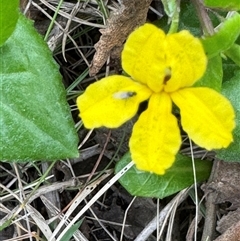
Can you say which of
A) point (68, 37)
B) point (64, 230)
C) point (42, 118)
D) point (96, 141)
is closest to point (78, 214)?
point (64, 230)

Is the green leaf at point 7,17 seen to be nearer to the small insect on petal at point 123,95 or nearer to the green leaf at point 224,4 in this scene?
the small insect on petal at point 123,95

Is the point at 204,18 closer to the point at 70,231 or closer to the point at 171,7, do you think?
the point at 171,7

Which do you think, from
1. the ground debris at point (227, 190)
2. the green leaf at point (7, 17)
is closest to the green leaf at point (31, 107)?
the green leaf at point (7, 17)

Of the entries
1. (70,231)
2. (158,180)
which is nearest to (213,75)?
(158,180)

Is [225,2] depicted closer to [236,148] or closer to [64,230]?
[236,148]

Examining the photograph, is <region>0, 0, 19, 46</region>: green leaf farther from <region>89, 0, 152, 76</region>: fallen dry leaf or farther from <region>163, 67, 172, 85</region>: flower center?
<region>163, 67, 172, 85</region>: flower center

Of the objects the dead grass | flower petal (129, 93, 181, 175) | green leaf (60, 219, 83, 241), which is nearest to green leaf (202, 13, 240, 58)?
flower petal (129, 93, 181, 175)
